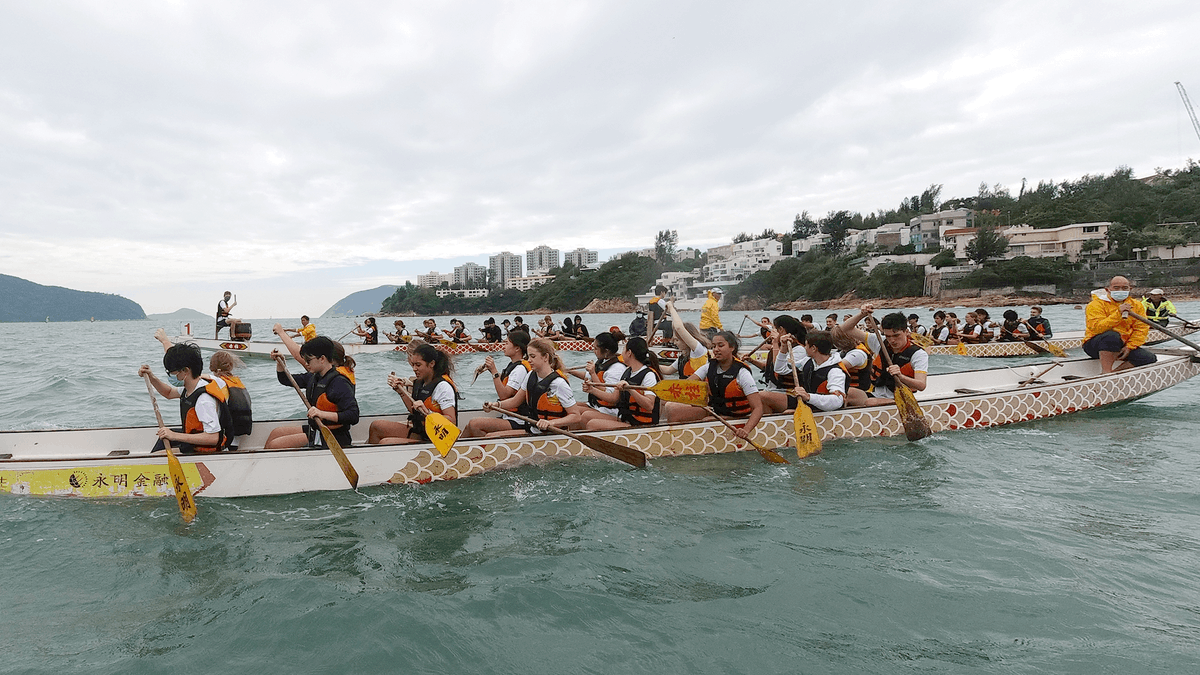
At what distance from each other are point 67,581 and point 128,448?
2.65m

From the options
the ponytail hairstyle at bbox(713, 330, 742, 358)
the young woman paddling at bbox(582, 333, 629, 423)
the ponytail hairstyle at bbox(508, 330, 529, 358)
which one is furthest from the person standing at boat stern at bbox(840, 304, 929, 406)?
the ponytail hairstyle at bbox(508, 330, 529, 358)

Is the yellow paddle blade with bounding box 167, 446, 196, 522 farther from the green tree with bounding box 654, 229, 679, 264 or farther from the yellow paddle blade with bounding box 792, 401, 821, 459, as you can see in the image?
the green tree with bounding box 654, 229, 679, 264

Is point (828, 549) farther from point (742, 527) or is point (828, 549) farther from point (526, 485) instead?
point (526, 485)

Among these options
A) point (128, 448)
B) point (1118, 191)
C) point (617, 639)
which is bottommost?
point (617, 639)

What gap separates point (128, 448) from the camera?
6094 millimetres

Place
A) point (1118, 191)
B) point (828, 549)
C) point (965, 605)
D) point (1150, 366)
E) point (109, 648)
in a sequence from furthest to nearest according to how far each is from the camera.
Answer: point (1118, 191) < point (1150, 366) < point (828, 549) < point (965, 605) < point (109, 648)

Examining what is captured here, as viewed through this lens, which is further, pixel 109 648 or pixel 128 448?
pixel 128 448

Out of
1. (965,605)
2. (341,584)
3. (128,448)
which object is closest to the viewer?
(965,605)

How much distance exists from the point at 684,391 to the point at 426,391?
2598mm

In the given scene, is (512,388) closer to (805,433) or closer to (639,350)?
(639,350)

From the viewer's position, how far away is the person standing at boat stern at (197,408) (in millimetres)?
4895

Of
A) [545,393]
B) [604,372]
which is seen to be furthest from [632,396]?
[545,393]

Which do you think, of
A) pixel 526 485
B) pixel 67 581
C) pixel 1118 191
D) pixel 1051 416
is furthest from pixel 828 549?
pixel 1118 191

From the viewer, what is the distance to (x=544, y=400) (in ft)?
19.3
